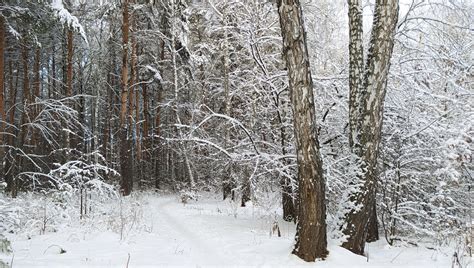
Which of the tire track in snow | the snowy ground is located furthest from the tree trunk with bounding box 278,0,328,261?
the tire track in snow

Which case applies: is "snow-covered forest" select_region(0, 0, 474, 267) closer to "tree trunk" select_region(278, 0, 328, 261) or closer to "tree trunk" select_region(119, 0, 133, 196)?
"tree trunk" select_region(278, 0, 328, 261)

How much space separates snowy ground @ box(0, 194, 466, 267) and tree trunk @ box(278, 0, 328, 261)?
0.30m

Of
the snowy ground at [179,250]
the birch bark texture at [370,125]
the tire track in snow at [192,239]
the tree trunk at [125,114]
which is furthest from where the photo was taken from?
the tree trunk at [125,114]

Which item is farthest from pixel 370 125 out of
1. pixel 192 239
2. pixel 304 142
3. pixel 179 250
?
pixel 192 239

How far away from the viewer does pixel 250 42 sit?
7363 millimetres

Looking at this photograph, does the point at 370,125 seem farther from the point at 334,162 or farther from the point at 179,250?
the point at 179,250

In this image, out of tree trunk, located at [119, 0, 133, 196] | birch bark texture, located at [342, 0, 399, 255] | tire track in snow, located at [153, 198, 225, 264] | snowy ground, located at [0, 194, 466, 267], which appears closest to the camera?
snowy ground, located at [0, 194, 466, 267]

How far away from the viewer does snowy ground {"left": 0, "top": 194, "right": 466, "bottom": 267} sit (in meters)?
4.77

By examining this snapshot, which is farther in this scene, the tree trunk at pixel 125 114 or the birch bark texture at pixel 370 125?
the tree trunk at pixel 125 114

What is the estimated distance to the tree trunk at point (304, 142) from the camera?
4773 mm

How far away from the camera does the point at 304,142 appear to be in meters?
4.81

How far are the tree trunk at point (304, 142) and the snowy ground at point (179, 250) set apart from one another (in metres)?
0.30

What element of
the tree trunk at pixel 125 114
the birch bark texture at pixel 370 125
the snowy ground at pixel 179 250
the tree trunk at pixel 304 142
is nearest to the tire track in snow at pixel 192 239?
the snowy ground at pixel 179 250

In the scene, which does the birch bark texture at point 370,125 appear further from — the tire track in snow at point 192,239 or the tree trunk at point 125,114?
the tree trunk at point 125,114
